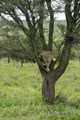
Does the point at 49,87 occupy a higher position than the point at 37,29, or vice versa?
the point at 37,29

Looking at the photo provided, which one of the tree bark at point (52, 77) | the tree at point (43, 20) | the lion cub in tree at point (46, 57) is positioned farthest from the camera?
the tree bark at point (52, 77)

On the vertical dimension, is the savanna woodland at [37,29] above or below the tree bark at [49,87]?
above

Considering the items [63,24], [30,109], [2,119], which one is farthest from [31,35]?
[2,119]

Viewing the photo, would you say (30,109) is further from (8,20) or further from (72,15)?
(72,15)

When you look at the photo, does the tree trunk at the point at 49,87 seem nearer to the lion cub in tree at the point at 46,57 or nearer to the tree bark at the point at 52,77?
the tree bark at the point at 52,77

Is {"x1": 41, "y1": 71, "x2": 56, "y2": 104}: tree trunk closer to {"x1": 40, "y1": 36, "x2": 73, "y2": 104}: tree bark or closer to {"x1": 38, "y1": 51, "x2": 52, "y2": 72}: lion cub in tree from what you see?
{"x1": 40, "y1": 36, "x2": 73, "y2": 104}: tree bark

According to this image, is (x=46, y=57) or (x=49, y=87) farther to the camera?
(x=49, y=87)

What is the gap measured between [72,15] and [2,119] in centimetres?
466

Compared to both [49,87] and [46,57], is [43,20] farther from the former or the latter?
[49,87]

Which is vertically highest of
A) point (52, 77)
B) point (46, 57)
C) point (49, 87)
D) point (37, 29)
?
point (37, 29)

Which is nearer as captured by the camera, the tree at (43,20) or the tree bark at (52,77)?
the tree at (43,20)

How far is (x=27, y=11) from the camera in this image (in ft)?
19.5

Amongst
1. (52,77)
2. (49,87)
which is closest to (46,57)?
(52,77)

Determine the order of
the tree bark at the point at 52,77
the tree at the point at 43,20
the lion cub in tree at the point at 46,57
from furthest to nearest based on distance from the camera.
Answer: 1. the tree bark at the point at 52,77
2. the lion cub in tree at the point at 46,57
3. the tree at the point at 43,20
